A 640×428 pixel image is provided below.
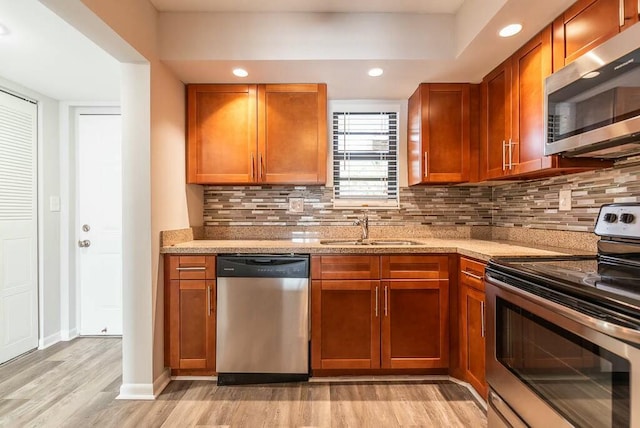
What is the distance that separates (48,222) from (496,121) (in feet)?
12.2

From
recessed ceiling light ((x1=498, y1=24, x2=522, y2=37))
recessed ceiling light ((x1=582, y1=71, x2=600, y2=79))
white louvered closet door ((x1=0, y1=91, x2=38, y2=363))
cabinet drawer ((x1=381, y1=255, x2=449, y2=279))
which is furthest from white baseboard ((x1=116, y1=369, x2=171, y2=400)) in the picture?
recessed ceiling light ((x1=498, y1=24, x2=522, y2=37))

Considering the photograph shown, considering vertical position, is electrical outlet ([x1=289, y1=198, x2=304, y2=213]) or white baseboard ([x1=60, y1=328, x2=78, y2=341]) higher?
electrical outlet ([x1=289, y1=198, x2=304, y2=213])

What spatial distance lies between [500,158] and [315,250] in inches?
53.7

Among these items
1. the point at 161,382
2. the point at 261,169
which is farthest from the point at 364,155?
the point at 161,382

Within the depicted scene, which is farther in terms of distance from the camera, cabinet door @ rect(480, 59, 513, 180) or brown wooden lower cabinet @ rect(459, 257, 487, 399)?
cabinet door @ rect(480, 59, 513, 180)

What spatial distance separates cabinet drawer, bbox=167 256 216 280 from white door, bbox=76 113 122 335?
1251mm

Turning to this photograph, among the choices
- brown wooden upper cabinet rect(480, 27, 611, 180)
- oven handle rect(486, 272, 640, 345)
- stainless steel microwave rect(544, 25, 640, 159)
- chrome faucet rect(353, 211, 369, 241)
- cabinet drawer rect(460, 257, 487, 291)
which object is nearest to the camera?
oven handle rect(486, 272, 640, 345)

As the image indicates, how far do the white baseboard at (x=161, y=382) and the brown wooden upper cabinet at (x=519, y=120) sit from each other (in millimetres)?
2594

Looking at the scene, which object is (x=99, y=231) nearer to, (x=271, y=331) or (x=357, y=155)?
(x=271, y=331)

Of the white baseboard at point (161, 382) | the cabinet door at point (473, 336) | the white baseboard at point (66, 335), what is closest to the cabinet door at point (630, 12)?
the cabinet door at point (473, 336)

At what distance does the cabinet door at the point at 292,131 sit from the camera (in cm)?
250

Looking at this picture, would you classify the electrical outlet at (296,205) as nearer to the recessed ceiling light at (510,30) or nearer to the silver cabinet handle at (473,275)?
the silver cabinet handle at (473,275)

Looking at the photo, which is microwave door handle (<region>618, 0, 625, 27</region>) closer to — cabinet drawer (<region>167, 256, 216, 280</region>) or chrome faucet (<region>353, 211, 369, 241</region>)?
chrome faucet (<region>353, 211, 369, 241</region>)

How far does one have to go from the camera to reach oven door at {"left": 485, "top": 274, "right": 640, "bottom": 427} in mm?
883
